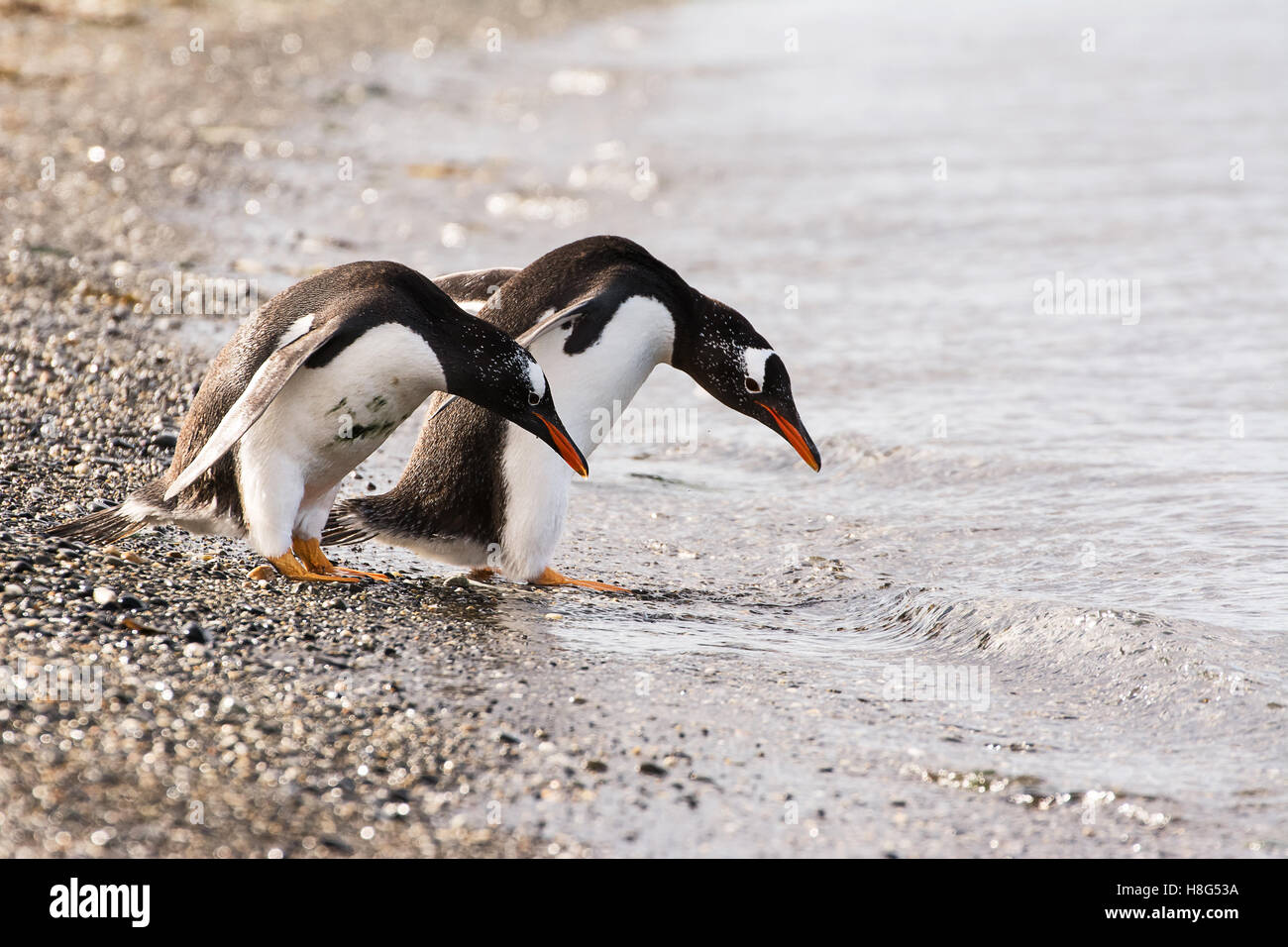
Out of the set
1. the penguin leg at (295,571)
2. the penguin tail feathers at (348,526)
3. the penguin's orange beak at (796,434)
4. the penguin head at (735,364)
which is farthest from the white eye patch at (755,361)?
the penguin leg at (295,571)

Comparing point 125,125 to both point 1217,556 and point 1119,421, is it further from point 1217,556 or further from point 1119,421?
point 1217,556

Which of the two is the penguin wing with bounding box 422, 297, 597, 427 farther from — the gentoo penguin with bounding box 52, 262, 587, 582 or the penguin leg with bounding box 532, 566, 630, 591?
the penguin leg with bounding box 532, 566, 630, 591

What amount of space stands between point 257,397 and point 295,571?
612mm

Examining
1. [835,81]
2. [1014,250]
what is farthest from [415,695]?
[835,81]

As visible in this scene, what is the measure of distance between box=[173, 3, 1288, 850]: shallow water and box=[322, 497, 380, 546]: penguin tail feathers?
319mm

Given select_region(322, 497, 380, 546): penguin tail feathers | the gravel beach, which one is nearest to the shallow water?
the gravel beach

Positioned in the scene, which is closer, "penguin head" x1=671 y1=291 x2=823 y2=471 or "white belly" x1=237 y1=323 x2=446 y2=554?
"white belly" x1=237 y1=323 x2=446 y2=554

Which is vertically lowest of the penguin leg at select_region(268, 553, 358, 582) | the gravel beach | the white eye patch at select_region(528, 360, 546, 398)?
the gravel beach

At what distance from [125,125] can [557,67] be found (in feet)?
29.1

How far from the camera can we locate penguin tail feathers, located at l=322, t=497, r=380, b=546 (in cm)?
514

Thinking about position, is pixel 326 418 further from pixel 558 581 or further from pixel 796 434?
pixel 796 434

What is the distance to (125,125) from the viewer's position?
41.9 ft

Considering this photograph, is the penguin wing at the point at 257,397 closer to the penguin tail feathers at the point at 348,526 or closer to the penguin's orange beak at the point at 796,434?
the penguin tail feathers at the point at 348,526

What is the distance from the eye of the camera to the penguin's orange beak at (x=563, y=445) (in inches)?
186
